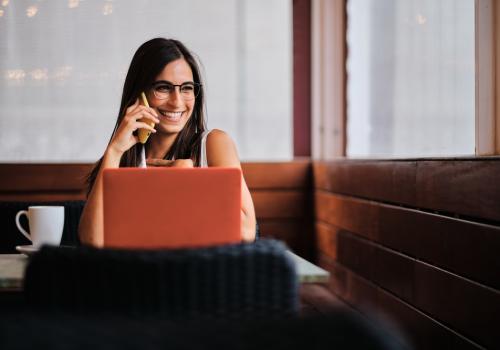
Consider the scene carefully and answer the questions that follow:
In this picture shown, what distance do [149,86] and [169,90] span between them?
0.24ft

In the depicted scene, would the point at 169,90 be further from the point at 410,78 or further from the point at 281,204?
the point at 281,204

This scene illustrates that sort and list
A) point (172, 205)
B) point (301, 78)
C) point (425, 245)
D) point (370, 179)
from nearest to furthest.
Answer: point (172, 205)
point (425, 245)
point (370, 179)
point (301, 78)

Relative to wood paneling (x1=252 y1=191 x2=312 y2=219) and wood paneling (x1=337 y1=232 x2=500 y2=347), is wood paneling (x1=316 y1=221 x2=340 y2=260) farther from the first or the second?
wood paneling (x1=337 y1=232 x2=500 y2=347)

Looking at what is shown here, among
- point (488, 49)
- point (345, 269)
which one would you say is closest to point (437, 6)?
point (488, 49)

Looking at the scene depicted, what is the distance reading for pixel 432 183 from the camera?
2656 mm

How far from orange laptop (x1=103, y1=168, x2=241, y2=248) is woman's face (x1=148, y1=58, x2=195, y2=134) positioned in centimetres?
112

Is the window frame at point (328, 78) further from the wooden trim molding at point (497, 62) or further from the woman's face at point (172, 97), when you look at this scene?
the woman's face at point (172, 97)

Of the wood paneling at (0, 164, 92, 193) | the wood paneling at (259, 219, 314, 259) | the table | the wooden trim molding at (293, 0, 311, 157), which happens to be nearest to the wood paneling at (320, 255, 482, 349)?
the wood paneling at (259, 219, 314, 259)

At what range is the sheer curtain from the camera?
4.69 metres

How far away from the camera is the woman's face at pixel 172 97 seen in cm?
226

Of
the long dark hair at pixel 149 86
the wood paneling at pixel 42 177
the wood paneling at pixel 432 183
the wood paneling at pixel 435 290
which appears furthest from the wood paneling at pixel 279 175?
the long dark hair at pixel 149 86

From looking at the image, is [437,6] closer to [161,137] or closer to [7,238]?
[161,137]

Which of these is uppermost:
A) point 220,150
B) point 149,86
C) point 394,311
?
point 149,86

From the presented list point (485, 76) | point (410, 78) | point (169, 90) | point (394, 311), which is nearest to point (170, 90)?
point (169, 90)
